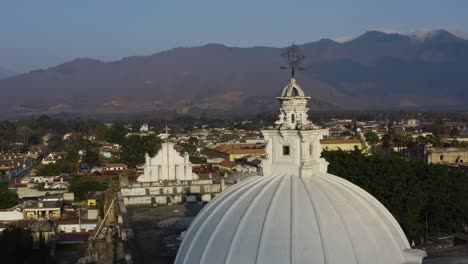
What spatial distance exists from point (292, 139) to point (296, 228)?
2.08m

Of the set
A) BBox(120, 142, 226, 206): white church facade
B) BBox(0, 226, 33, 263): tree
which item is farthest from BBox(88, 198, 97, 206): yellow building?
BBox(120, 142, 226, 206): white church facade

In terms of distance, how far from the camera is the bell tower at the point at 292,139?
1231 cm

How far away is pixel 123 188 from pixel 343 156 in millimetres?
10754

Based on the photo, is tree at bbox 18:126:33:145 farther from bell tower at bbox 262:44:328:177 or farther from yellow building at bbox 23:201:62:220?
bell tower at bbox 262:44:328:177

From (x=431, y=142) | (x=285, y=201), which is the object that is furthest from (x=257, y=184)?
(x=431, y=142)

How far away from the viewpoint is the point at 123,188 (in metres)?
27.0

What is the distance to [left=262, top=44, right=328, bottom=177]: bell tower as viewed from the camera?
12.3 meters

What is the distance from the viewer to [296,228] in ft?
35.7

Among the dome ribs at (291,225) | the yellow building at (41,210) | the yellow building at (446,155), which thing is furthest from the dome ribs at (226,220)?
the yellow building at (446,155)

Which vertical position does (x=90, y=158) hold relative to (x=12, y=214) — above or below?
above

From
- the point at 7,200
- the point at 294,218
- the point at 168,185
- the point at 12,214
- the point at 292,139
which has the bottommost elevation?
the point at 12,214

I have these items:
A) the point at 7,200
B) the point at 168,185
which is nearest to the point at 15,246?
the point at 168,185

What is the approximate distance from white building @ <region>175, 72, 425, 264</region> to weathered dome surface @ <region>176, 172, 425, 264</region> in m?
0.02

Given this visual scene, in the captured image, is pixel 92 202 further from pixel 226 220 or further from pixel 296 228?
pixel 296 228
